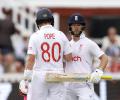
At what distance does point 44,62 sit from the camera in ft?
35.1

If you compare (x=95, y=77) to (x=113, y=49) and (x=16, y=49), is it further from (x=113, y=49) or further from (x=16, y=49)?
(x=16, y=49)

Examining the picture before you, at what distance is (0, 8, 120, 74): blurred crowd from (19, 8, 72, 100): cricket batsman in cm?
550

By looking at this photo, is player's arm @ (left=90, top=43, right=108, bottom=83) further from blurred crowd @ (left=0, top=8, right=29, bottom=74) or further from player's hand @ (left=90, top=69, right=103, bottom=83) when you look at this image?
blurred crowd @ (left=0, top=8, right=29, bottom=74)

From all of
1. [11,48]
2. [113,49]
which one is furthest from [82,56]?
[11,48]

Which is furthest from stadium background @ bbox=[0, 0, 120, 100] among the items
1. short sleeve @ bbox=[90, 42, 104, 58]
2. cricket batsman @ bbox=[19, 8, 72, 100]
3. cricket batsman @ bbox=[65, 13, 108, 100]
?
cricket batsman @ bbox=[19, 8, 72, 100]

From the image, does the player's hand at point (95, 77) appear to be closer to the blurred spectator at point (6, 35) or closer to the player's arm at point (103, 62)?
the player's arm at point (103, 62)

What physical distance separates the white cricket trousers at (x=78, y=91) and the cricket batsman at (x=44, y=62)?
36cm

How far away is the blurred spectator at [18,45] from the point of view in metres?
17.5

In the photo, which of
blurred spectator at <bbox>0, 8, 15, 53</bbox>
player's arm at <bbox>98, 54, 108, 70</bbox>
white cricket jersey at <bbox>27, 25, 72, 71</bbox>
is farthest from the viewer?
blurred spectator at <bbox>0, 8, 15, 53</bbox>

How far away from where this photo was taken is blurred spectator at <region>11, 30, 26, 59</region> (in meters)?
17.5

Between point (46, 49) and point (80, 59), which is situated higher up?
point (46, 49)

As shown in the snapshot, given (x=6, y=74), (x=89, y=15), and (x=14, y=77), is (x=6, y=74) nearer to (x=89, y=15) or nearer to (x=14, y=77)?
(x=14, y=77)

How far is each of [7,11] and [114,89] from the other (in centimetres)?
663

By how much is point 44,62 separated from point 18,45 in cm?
736
